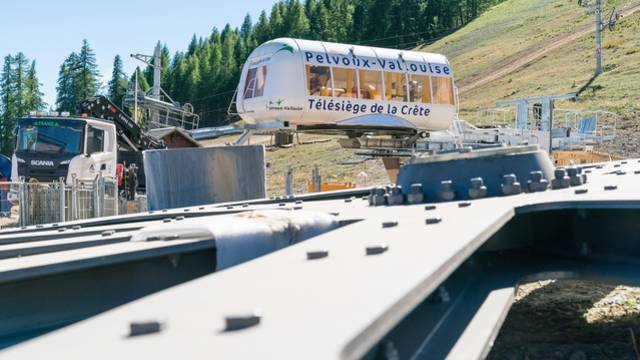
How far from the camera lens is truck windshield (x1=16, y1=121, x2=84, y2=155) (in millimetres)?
20859

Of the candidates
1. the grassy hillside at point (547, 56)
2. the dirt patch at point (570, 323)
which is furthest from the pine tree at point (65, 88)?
the dirt patch at point (570, 323)

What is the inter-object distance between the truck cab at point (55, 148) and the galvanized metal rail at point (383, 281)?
17339 millimetres

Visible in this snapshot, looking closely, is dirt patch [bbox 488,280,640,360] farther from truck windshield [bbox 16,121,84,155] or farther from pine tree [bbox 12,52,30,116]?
pine tree [bbox 12,52,30,116]

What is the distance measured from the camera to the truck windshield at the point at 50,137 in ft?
68.4

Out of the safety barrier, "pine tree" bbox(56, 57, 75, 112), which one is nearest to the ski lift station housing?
the safety barrier

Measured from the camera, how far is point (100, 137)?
21.6 meters

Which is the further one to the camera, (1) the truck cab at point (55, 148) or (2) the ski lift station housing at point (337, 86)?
(1) the truck cab at point (55, 148)

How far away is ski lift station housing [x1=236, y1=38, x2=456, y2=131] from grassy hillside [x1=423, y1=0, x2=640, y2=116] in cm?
2019

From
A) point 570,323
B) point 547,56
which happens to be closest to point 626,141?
point 570,323

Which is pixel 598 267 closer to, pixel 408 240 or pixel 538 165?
pixel 538 165

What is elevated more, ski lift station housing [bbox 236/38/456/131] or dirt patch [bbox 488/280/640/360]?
ski lift station housing [bbox 236/38/456/131]

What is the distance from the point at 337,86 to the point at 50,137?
8.62m

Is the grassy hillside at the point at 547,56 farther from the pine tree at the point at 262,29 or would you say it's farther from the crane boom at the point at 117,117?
the pine tree at the point at 262,29

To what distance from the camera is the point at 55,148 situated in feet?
68.6
